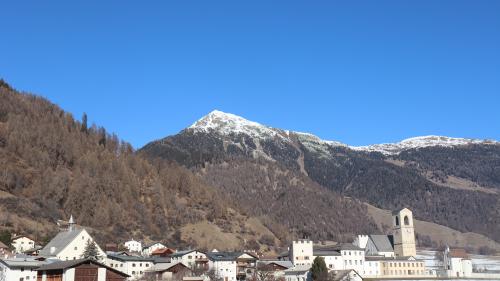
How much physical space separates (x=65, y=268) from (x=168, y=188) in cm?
11879

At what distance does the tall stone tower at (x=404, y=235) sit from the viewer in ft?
452

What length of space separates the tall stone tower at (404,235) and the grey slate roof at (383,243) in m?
1.55

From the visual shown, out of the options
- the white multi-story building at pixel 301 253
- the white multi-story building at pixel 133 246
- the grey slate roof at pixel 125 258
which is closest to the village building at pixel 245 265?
the white multi-story building at pixel 301 253

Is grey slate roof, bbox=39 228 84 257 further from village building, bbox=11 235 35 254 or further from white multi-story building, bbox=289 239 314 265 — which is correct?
white multi-story building, bbox=289 239 314 265

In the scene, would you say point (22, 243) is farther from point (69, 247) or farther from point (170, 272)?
point (170, 272)

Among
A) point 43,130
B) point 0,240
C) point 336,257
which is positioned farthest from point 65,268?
point 43,130

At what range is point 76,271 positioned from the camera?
76.6 metres

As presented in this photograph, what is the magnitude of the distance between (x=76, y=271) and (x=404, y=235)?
83142 mm

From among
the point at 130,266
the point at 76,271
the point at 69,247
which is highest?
the point at 69,247

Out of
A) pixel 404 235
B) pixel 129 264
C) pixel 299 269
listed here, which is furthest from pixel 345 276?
pixel 404 235

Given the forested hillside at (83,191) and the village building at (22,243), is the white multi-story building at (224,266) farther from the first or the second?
the forested hillside at (83,191)

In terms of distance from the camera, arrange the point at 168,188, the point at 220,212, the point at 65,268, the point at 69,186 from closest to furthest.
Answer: the point at 65,268 < the point at 69,186 < the point at 220,212 < the point at 168,188

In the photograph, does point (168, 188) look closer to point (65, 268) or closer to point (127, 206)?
point (127, 206)

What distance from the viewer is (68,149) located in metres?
185
